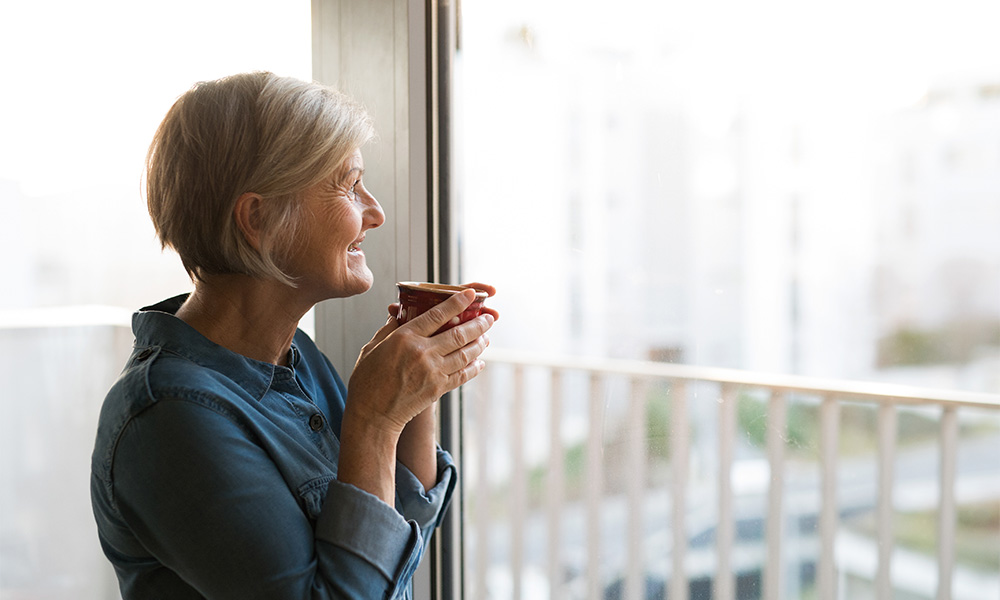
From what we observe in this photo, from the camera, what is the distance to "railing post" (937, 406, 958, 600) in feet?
5.04

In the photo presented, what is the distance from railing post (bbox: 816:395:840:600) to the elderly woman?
38.3 inches

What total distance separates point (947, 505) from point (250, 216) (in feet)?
5.13

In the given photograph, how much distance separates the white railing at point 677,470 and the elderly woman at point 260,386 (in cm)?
64

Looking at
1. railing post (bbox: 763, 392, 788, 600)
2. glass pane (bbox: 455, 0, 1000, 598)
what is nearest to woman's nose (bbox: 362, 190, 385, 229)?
glass pane (bbox: 455, 0, 1000, 598)

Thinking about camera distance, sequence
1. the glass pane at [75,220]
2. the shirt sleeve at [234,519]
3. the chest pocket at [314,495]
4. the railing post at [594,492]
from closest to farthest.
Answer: the shirt sleeve at [234,519] < the chest pocket at [314,495] < the glass pane at [75,220] < the railing post at [594,492]

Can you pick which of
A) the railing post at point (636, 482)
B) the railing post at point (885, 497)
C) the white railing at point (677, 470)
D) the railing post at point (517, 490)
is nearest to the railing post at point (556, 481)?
the white railing at point (677, 470)

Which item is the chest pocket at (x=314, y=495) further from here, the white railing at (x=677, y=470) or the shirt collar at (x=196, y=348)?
the white railing at (x=677, y=470)

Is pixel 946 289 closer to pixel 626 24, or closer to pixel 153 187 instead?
pixel 626 24

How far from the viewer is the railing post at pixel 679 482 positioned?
1379 millimetres

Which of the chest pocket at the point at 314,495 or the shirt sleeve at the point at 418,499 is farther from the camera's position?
the shirt sleeve at the point at 418,499

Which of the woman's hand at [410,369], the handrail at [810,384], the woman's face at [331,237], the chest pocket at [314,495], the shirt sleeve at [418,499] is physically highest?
the woman's face at [331,237]

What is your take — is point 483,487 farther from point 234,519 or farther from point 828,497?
point 234,519

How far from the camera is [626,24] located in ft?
4.48

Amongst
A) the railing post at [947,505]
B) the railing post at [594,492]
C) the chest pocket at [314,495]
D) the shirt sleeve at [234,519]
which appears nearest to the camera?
the shirt sleeve at [234,519]
